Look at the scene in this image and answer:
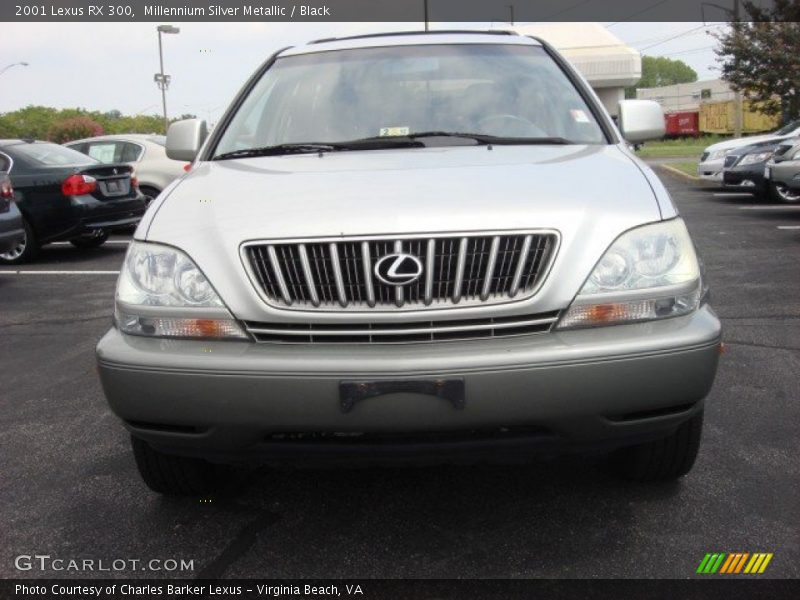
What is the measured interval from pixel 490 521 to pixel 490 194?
1.12 meters

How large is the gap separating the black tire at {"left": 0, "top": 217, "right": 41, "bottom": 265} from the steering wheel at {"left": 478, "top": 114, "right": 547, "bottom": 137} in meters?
7.70

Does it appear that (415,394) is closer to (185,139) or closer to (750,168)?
(185,139)

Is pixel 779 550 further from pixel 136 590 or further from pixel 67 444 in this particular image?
pixel 67 444

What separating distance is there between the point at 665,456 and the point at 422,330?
1.11m

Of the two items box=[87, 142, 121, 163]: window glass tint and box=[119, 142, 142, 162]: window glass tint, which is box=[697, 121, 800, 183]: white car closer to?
box=[119, 142, 142, 162]: window glass tint

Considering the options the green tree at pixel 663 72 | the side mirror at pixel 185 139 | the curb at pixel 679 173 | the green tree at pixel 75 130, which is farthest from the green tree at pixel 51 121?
the green tree at pixel 663 72

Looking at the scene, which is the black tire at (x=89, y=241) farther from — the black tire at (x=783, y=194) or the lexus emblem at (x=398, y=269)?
the black tire at (x=783, y=194)

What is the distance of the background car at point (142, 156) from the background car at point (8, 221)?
4.23 m

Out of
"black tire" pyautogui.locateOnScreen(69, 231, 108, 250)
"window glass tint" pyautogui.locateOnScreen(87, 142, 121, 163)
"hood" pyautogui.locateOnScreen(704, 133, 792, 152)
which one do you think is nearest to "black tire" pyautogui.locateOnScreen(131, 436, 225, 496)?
"black tire" pyautogui.locateOnScreen(69, 231, 108, 250)

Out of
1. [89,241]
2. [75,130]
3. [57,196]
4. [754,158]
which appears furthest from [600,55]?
[57,196]

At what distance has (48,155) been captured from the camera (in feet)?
33.9

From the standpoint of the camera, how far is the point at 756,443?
3572 mm

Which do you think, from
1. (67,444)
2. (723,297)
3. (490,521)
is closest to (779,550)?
(490,521)

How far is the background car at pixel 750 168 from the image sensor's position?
13844 millimetres
